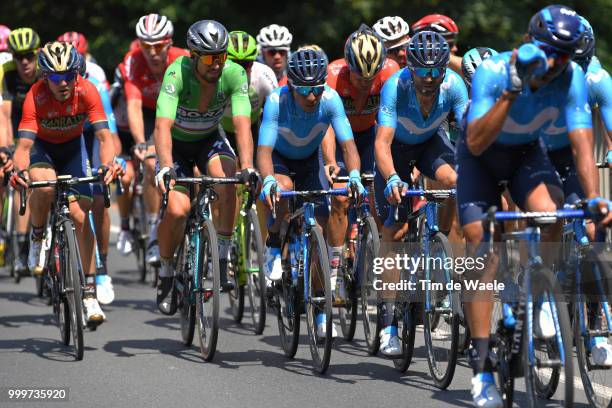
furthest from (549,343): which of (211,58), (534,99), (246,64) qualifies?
(246,64)

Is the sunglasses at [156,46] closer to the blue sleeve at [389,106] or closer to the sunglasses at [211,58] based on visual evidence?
the sunglasses at [211,58]

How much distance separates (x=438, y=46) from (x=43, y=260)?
3.96m

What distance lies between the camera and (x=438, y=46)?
28.8 ft

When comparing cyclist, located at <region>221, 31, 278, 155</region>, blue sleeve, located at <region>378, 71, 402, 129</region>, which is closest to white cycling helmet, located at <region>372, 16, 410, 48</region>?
cyclist, located at <region>221, 31, 278, 155</region>

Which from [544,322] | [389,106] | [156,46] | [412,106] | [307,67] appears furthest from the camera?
[156,46]

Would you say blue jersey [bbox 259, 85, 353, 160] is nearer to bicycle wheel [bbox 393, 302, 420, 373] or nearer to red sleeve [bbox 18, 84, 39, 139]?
bicycle wheel [bbox 393, 302, 420, 373]

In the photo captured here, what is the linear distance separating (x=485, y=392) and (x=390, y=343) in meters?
1.80

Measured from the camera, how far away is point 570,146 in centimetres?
785

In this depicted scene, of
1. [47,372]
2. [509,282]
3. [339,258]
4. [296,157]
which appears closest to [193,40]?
[296,157]

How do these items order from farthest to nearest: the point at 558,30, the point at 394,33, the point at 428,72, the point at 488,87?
the point at 394,33, the point at 428,72, the point at 488,87, the point at 558,30

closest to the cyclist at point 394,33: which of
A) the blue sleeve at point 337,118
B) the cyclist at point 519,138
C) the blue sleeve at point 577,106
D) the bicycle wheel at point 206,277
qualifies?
the blue sleeve at point 337,118

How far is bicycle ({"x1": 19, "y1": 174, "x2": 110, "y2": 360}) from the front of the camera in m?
9.46

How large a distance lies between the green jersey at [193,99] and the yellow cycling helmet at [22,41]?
243 centimetres

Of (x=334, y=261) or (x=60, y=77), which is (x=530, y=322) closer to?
(x=334, y=261)
